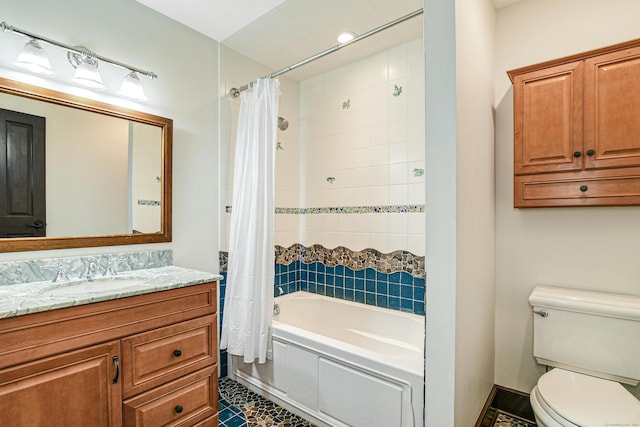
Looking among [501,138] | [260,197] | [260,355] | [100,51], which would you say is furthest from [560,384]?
[100,51]

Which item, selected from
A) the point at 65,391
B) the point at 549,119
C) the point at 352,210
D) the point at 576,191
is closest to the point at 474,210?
the point at 576,191

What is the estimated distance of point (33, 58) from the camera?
1479mm

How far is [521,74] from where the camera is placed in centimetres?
180

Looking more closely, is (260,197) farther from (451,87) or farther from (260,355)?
(451,87)

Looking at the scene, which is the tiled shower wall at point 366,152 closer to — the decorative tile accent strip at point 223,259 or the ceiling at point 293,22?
the ceiling at point 293,22

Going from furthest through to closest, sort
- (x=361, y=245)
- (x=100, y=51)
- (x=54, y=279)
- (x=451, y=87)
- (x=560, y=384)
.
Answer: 1. (x=361, y=245)
2. (x=100, y=51)
3. (x=54, y=279)
4. (x=560, y=384)
5. (x=451, y=87)

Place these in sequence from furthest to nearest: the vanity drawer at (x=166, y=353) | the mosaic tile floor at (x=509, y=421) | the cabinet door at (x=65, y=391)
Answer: the mosaic tile floor at (x=509, y=421) < the vanity drawer at (x=166, y=353) < the cabinet door at (x=65, y=391)

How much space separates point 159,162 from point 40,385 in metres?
1.32

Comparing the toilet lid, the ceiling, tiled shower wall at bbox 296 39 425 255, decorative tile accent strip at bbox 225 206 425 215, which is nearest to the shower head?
tiled shower wall at bbox 296 39 425 255

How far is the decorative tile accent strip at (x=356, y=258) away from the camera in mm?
2334

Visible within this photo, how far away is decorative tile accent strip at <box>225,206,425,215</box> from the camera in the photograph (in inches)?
92.6

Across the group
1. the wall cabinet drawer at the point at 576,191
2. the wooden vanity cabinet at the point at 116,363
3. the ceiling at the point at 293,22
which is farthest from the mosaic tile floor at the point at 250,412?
the ceiling at the point at 293,22

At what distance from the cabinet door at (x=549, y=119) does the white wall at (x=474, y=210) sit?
0.54 ft

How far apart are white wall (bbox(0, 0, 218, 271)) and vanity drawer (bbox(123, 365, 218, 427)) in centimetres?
82
